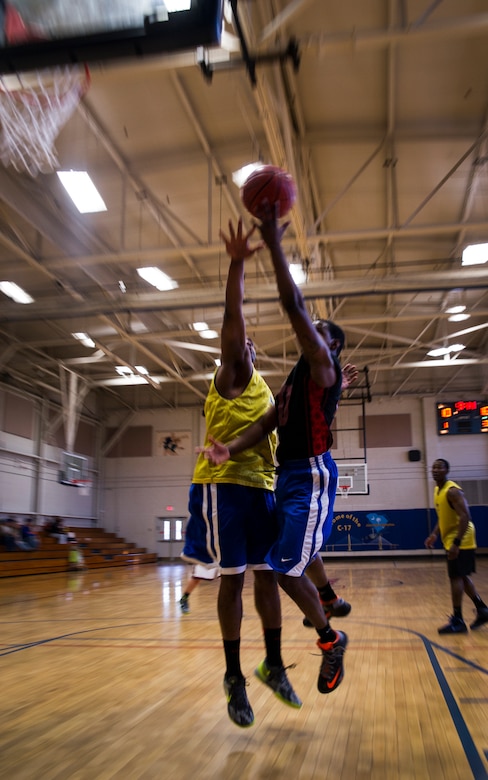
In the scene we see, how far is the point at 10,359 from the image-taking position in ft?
59.5

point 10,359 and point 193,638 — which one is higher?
point 10,359

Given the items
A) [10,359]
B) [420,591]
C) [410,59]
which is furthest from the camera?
[10,359]

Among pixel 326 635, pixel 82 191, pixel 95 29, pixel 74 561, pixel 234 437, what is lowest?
pixel 74 561

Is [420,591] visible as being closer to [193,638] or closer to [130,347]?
[193,638]

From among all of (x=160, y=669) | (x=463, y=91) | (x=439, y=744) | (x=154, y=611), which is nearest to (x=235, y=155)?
(x=463, y=91)

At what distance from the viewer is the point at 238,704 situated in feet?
9.50

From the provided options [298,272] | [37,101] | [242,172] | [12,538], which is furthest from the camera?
[12,538]

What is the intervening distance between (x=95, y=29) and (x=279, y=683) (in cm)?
326

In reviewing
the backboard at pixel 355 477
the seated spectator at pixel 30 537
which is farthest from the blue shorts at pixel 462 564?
the backboard at pixel 355 477

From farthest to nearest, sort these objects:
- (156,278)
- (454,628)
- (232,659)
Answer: (156,278)
(454,628)
(232,659)

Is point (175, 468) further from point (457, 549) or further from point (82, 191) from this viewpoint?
point (457, 549)

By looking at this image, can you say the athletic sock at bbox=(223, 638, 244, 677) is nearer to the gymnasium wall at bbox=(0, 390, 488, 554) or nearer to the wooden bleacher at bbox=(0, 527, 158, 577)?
the wooden bleacher at bbox=(0, 527, 158, 577)

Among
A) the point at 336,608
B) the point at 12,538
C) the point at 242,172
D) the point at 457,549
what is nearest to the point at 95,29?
the point at 336,608

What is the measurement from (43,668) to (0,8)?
13.7ft
